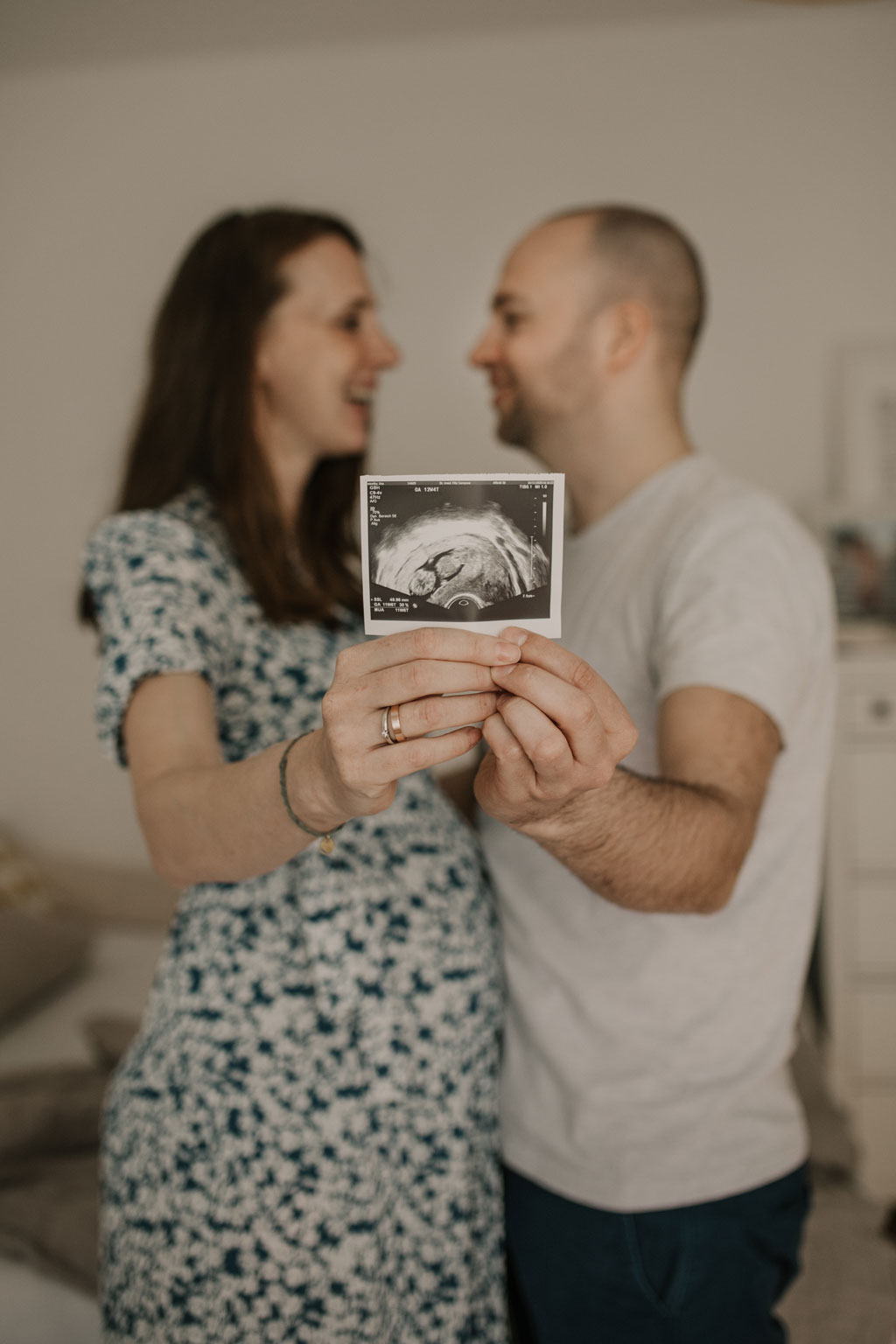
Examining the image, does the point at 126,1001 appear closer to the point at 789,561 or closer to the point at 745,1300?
the point at 745,1300

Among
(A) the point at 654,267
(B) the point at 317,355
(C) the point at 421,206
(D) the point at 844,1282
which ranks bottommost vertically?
(D) the point at 844,1282

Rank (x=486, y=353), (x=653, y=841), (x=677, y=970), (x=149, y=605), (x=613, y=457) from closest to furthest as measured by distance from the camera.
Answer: (x=653, y=841)
(x=149, y=605)
(x=677, y=970)
(x=613, y=457)
(x=486, y=353)

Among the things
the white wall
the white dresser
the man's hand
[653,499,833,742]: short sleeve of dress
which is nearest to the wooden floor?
the white dresser

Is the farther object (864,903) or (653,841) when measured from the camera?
(864,903)

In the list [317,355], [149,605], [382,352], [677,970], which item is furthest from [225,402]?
[677,970]

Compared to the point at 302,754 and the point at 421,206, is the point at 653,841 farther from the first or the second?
the point at 421,206

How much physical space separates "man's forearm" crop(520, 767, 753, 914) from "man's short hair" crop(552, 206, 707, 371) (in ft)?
2.56

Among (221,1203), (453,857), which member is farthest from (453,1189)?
(453,857)

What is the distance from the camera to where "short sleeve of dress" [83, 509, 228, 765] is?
2.85 feet

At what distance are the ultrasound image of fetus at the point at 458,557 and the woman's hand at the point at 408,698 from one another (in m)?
0.05

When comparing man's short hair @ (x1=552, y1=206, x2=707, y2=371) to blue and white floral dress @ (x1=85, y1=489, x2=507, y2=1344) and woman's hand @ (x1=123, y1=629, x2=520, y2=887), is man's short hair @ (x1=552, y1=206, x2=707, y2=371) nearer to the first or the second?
blue and white floral dress @ (x1=85, y1=489, x2=507, y2=1344)

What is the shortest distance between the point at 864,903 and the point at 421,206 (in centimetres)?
194

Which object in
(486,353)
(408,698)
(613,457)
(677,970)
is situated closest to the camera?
(408,698)

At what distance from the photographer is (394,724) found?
23.6 inches
